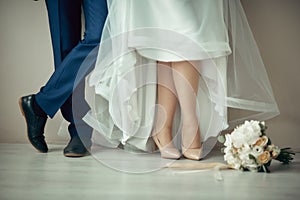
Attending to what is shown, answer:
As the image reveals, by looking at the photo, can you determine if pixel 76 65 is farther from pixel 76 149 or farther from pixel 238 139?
pixel 238 139

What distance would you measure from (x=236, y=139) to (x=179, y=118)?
40 centimetres

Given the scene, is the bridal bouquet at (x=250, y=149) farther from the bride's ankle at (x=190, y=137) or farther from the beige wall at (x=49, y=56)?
the beige wall at (x=49, y=56)

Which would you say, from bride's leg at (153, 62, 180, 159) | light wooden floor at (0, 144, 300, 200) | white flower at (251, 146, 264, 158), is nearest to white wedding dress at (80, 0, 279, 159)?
bride's leg at (153, 62, 180, 159)

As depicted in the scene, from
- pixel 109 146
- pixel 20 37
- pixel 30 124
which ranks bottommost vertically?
pixel 109 146

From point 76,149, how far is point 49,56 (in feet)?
2.07

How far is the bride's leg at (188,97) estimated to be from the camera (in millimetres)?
2062

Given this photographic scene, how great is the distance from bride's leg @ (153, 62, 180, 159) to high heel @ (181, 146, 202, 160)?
36 mm

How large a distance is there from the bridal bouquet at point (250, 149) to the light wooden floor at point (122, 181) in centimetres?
4

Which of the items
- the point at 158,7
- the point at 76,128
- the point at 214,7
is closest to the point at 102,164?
the point at 76,128

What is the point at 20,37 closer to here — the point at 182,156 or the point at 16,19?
the point at 16,19

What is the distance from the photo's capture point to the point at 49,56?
2502 mm

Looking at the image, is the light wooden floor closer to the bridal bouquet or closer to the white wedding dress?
the bridal bouquet

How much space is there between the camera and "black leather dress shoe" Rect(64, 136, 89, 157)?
210 centimetres

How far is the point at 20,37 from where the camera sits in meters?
2.49
